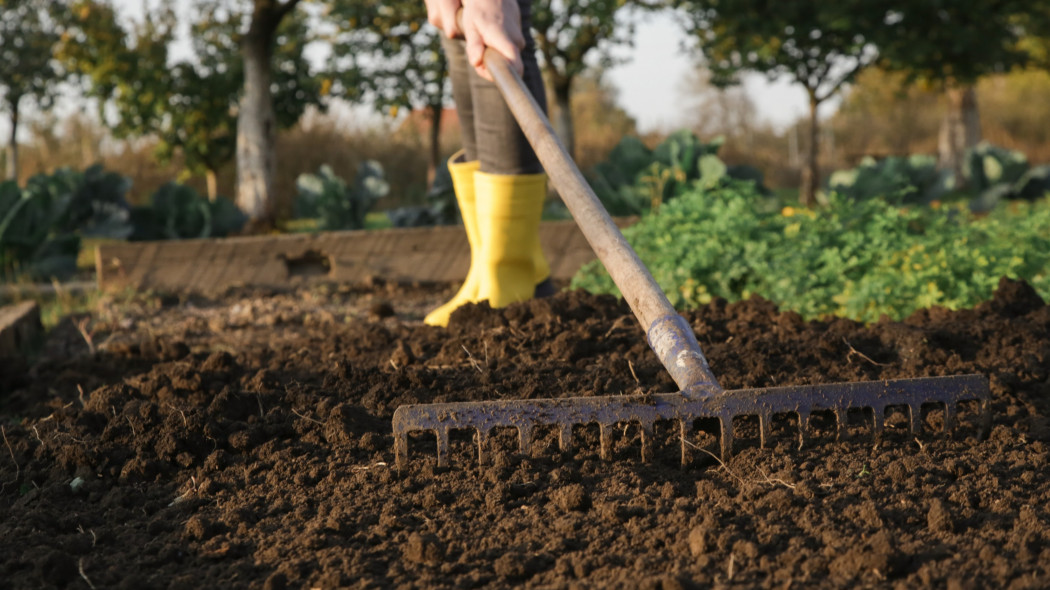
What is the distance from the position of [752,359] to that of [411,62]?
32.7 feet

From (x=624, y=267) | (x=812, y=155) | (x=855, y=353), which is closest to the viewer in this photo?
(x=624, y=267)

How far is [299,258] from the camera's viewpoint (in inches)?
217

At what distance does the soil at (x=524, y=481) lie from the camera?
1.45m

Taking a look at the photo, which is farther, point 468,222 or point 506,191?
point 468,222

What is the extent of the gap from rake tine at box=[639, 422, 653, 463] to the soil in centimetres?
4

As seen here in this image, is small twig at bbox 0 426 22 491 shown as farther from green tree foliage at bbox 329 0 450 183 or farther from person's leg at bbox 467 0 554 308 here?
green tree foliage at bbox 329 0 450 183

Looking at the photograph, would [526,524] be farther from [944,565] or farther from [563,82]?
[563,82]

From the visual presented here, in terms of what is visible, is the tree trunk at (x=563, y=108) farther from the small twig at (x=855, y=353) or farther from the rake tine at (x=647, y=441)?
the rake tine at (x=647, y=441)

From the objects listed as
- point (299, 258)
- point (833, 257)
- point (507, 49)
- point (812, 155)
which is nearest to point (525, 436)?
point (507, 49)

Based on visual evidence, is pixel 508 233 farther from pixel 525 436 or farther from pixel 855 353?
pixel 525 436

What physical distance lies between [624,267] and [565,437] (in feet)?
1.43

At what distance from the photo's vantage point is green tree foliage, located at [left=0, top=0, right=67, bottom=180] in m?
17.7

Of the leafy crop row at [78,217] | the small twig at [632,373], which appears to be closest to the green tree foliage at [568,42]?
the leafy crop row at [78,217]

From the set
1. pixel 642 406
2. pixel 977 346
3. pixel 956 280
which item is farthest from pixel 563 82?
pixel 642 406
